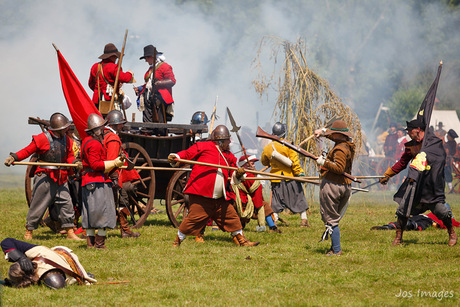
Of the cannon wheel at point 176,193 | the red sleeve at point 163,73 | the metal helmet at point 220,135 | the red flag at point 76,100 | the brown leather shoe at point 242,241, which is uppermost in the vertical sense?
the red sleeve at point 163,73

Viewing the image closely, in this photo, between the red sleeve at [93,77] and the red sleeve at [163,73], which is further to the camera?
the red sleeve at [163,73]

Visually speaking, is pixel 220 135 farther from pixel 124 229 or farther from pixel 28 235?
pixel 28 235

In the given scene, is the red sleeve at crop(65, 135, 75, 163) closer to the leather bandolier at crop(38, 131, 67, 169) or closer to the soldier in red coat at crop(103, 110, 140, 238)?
the leather bandolier at crop(38, 131, 67, 169)

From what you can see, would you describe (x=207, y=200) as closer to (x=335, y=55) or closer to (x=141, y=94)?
(x=141, y=94)

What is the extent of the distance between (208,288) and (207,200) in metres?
2.46

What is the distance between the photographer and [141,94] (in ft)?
35.4

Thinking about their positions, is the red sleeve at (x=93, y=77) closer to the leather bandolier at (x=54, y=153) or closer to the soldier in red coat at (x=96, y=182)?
the leather bandolier at (x=54, y=153)

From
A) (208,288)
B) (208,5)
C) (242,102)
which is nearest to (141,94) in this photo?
(208,288)

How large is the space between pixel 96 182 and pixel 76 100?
1.73m

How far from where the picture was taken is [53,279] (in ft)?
18.5

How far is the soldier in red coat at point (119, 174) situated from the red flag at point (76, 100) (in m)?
0.33

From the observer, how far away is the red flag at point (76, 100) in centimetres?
892

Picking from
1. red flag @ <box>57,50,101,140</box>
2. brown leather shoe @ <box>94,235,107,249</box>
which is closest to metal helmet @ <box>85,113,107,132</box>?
red flag @ <box>57,50,101,140</box>

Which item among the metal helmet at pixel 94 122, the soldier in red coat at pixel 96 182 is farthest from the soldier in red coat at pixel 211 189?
the metal helmet at pixel 94 122
